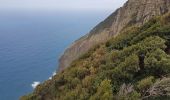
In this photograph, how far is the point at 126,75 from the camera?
2048 centimetres

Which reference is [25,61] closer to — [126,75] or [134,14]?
[134,14]

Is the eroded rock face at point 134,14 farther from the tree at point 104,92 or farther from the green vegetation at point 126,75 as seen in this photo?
the tree at point 104,92

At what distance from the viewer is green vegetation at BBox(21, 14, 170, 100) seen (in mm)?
18406

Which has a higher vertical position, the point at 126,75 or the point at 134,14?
the point at 134,14

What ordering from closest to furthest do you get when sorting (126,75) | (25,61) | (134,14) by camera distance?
1. (126,75)
2. (134,14)
3. (25,61)

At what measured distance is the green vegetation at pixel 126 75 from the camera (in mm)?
18406

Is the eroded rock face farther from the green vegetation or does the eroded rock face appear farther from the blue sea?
the blue sea

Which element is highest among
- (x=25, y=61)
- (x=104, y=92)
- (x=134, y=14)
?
(x=25, y=61)

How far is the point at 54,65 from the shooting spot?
375 feet

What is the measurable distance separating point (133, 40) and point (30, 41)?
499 feet

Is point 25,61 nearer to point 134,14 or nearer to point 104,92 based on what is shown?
point 134,14

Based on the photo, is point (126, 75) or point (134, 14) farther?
point (134, 14)

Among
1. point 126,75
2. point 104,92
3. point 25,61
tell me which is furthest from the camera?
point 25,61

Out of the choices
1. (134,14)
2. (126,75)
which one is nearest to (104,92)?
(126,75)
